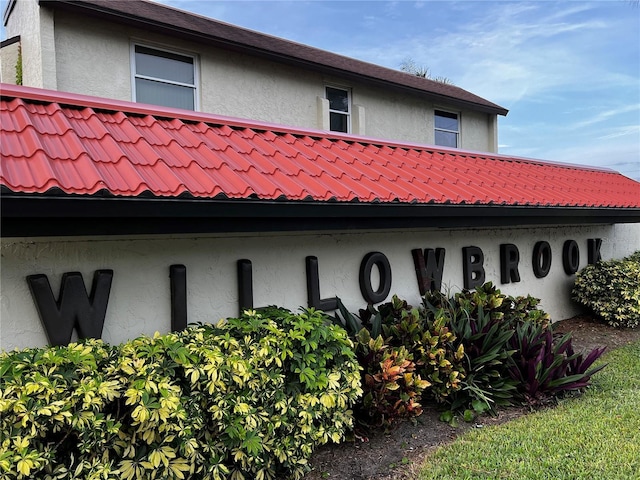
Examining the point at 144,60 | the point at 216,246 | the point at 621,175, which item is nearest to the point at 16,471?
the point at 216,246

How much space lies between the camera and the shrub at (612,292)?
932cm

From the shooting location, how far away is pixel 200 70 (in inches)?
396

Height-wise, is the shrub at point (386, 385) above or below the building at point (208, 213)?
below

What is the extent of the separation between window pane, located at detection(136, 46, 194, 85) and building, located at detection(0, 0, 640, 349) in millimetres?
374

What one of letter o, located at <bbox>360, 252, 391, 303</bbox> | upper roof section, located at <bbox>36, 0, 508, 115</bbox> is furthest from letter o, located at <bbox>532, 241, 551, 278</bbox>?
upper roof section, located at <bbox>36, 0, 508, 115</bbox>

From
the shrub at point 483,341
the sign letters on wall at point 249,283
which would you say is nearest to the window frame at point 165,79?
the sign letters on wall at point 249,283

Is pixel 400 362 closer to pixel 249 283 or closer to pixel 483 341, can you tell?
pixel 483 341

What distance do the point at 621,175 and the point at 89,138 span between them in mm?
14642

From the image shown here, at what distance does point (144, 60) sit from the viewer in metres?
9.45

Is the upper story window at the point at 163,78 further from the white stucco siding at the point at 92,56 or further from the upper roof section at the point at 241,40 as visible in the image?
the upper roof section at the point at 241,40

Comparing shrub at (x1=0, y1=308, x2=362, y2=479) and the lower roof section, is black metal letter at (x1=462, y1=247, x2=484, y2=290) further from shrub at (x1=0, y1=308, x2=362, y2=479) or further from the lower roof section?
shrub at (x1=0, y1=308, x2=362, y2=479)

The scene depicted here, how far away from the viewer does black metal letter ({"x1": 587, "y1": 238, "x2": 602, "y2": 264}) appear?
421 inches

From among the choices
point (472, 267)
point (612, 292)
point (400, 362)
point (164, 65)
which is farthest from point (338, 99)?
point (400, 362)

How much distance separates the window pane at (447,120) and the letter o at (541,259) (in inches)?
271
